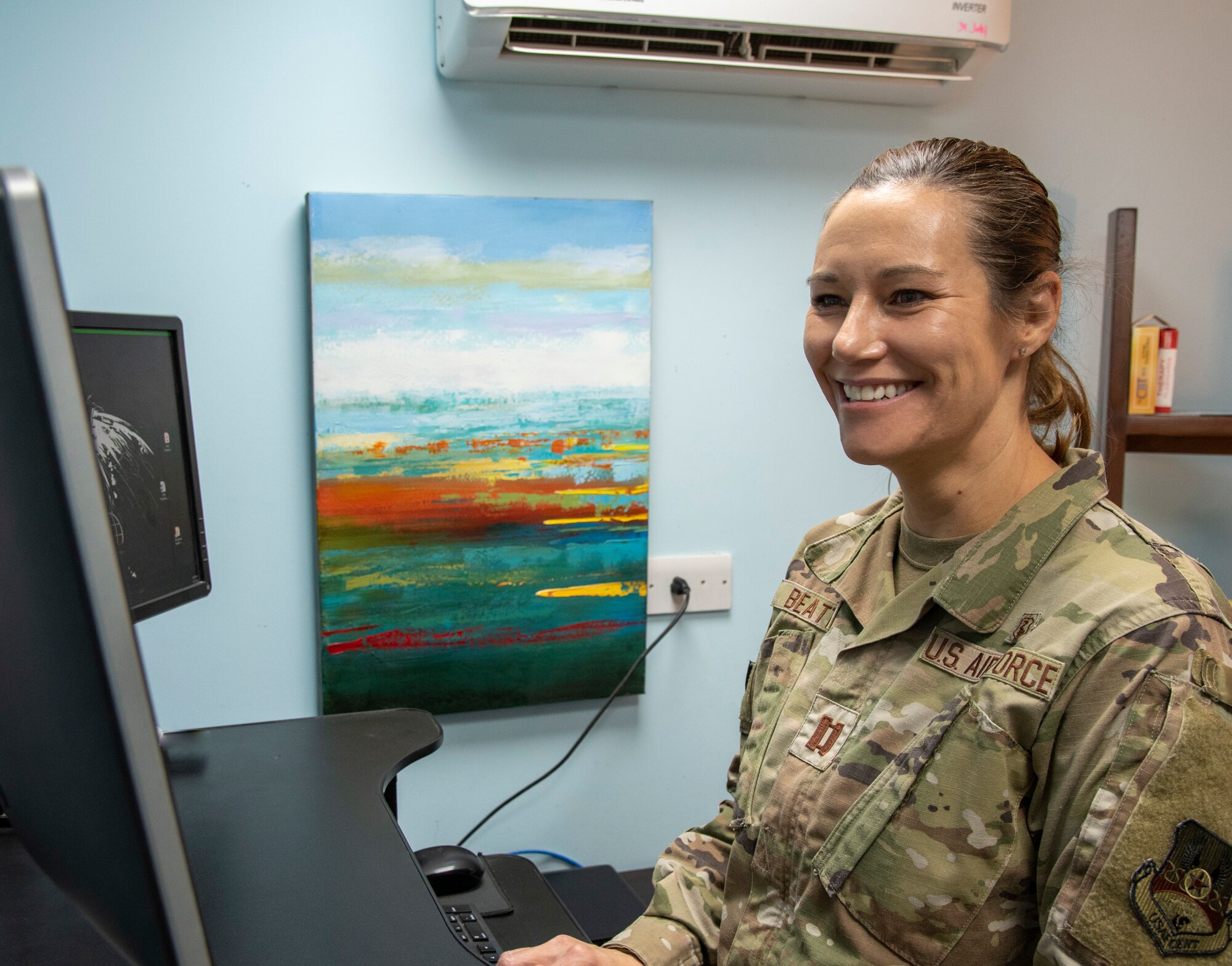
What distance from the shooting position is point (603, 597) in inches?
71.8

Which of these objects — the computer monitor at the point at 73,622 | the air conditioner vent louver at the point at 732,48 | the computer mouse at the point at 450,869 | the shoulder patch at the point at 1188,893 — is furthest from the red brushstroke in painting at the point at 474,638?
the computer monitor at the point at 73,622

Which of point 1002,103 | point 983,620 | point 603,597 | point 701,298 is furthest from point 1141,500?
point 983,620

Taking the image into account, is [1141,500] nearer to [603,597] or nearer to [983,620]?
[603,597]

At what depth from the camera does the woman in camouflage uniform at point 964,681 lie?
742 mm

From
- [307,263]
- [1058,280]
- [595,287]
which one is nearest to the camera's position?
[1058,280]

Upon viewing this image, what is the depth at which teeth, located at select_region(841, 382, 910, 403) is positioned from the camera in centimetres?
98

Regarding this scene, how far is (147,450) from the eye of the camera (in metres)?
1.23

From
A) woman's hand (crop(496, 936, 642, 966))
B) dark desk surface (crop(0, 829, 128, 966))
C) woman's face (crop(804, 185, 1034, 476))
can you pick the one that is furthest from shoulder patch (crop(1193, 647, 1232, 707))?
dark desk surface (crop(0, 829, 128, 966))

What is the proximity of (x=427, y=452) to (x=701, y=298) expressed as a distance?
2.02ft

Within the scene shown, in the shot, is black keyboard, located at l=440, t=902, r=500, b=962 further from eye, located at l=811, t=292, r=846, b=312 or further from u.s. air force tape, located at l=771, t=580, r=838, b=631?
eye, located at l=811, t=292, r=846, b=312

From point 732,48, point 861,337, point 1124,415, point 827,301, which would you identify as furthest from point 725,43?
point 1124,415

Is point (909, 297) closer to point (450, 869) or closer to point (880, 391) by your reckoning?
point (880, 391)

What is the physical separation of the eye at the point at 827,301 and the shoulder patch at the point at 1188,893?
1.95 ft

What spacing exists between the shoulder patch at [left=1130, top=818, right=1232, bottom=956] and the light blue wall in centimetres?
103
